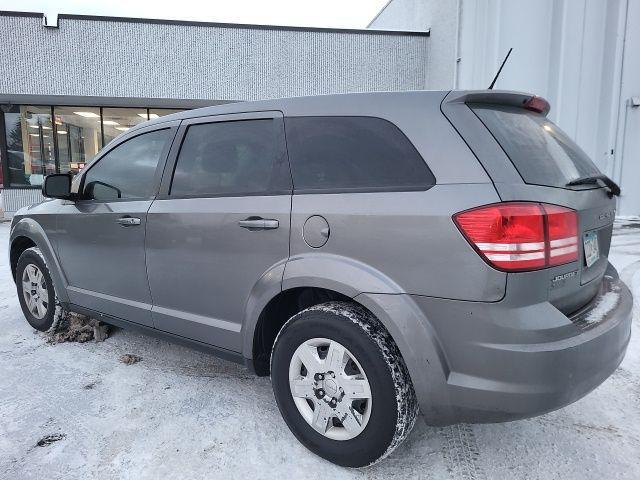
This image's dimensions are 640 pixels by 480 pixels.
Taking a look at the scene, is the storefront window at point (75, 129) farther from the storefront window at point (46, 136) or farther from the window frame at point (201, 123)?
the window frame at point (201, 123)

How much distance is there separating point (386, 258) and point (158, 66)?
12.9 m

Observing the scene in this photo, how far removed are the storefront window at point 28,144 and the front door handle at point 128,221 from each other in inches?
522

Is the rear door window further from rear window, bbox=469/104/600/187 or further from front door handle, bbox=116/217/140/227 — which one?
rear window, bbox=469/104/600/187

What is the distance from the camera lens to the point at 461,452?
2.47m

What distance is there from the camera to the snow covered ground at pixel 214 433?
2340mm

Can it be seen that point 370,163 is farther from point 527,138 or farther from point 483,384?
point 483,384

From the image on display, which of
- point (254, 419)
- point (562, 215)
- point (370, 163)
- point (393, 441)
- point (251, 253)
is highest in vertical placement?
point (370, 163)

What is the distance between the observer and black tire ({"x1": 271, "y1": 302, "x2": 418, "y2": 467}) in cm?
211

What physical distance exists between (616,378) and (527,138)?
6.89ft

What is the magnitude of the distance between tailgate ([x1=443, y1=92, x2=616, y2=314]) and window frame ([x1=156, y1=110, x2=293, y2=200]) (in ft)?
2.94

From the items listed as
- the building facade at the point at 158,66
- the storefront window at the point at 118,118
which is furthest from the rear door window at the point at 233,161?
the storefront window at the point at 118,118

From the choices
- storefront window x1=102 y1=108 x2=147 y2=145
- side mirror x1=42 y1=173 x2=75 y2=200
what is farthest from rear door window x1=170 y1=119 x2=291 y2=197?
storefront window x1=102 y1=108 x2=147 y2=145

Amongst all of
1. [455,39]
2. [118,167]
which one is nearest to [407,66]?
[455,39]

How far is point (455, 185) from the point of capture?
2.00 meters
